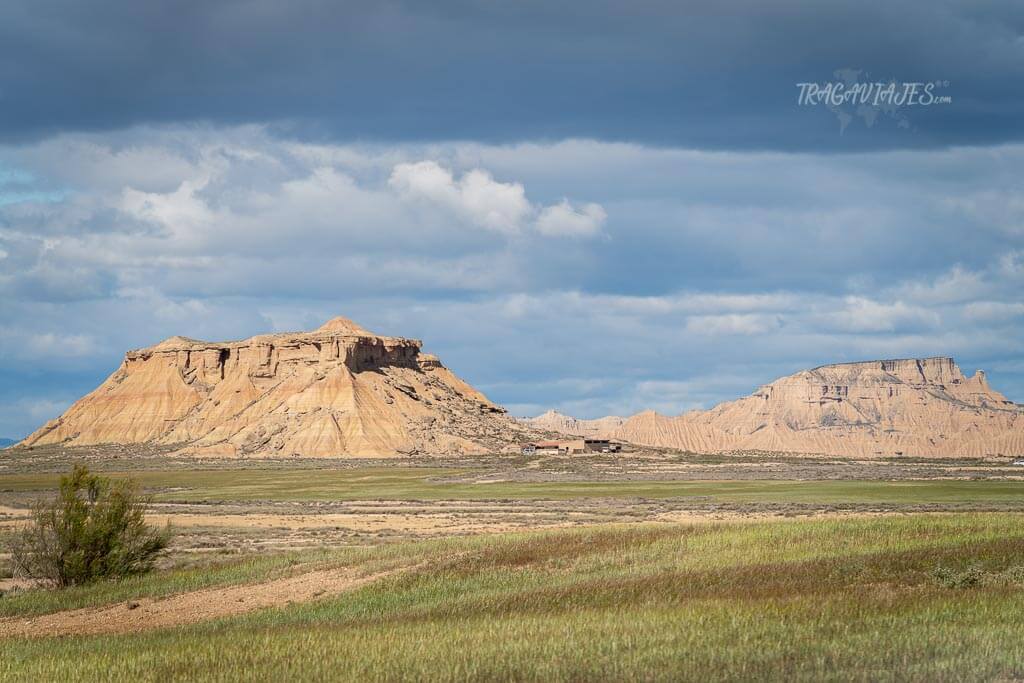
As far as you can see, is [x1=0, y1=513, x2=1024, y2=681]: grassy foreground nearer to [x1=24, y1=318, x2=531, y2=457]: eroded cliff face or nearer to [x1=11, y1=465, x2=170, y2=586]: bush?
[x1=11, y1=465, x2=170, y2=586]: bush

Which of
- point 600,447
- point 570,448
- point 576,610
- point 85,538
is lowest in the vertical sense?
point 576,610

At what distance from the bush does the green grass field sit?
35.8 metres

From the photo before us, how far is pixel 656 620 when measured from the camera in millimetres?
15922

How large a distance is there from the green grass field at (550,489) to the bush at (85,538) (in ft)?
117

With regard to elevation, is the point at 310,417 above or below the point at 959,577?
above

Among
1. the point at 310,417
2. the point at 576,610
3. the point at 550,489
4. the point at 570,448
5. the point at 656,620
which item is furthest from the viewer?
the point at 310,417

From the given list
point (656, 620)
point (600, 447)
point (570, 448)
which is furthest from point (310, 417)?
point (656, 620)

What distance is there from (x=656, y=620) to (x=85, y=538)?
17818mm

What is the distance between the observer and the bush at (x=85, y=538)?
1090 inches

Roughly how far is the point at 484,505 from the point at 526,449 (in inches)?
3813

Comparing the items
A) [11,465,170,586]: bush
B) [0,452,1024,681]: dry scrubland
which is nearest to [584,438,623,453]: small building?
[0,452,1024,681]: dry scrubland

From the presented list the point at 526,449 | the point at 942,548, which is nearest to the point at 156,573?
the point at 942,548

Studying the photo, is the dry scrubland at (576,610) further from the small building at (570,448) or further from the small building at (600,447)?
the small building at (600,447)

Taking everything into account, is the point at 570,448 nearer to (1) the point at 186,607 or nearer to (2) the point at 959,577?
(1) the point at 186,607
